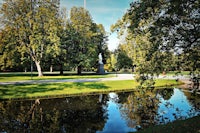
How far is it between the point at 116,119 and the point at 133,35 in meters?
7.93

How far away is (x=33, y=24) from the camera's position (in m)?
42.2

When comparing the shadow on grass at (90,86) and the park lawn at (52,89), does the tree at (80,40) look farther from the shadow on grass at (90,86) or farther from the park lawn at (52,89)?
the park lawn at (52,89)

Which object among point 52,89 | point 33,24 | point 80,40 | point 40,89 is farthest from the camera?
point 80,40

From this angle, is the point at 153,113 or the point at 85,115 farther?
the point at 153,113

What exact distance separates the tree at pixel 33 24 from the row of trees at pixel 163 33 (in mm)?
34970

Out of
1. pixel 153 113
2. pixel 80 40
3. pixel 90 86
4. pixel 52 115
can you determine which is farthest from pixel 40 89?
pixel 80 40

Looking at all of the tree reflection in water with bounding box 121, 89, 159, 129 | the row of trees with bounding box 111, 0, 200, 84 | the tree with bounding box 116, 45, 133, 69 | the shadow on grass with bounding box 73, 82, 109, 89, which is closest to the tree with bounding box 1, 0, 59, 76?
the shadow on grass with bounding box 73, 82, 109, 89

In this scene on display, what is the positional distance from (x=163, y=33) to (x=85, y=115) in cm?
1004

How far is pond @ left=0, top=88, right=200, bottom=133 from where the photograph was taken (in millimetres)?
12992

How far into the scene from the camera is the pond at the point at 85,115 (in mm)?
12992

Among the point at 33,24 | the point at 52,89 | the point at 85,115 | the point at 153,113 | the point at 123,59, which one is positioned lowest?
the point at 85,115

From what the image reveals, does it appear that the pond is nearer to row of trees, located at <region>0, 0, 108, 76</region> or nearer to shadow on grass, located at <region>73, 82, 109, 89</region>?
shadow on grass, located at <region>73, 82, 109, 89</region>

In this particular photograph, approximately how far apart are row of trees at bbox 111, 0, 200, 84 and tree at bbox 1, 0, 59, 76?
35.0 metres

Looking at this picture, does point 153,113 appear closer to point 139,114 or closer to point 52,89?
point 139,114
